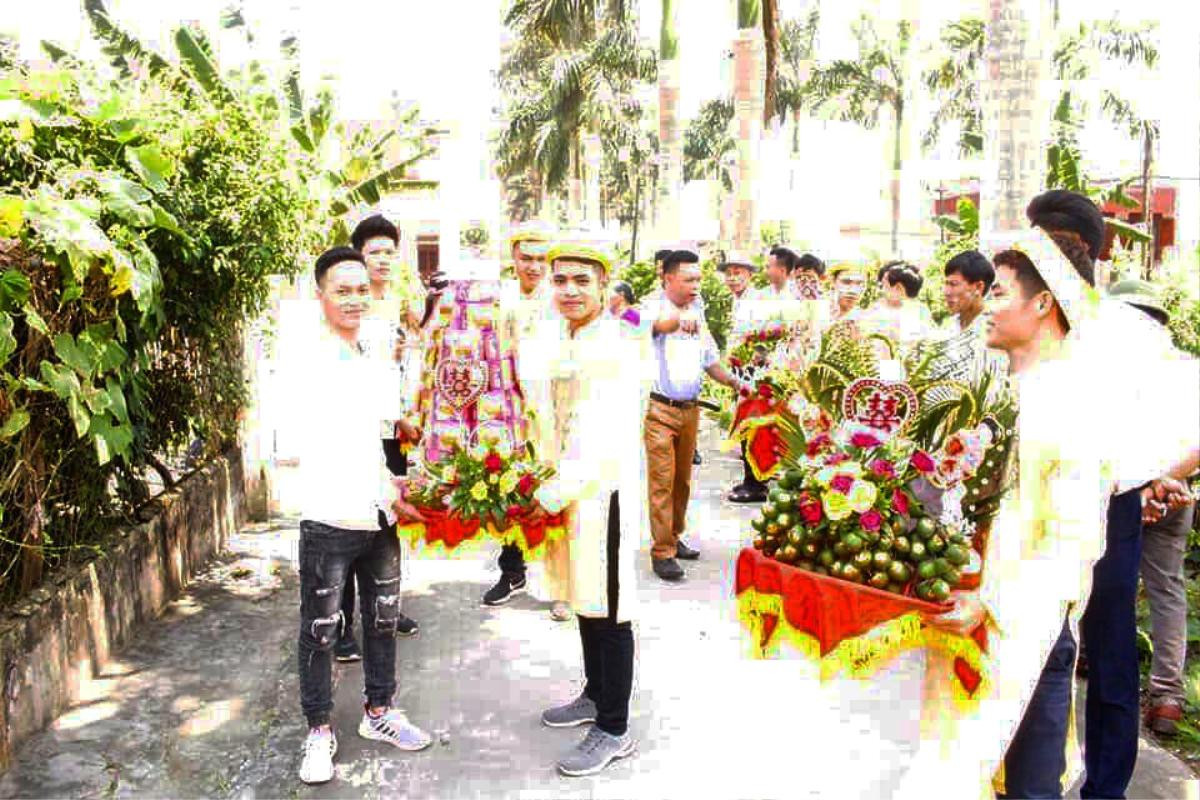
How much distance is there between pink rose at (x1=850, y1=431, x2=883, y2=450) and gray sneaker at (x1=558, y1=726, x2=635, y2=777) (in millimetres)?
1729

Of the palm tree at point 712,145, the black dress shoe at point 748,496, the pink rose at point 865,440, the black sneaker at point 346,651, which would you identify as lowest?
the black sneaker at point 346,651

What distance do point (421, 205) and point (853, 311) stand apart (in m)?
44.1

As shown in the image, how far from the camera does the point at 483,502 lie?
4066 mm

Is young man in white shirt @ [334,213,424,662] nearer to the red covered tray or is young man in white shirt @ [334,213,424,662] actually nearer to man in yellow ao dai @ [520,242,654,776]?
man in yellow ao dai @ [520,242,654,776]

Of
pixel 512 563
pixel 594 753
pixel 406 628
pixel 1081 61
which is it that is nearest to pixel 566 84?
pixel 1081 61

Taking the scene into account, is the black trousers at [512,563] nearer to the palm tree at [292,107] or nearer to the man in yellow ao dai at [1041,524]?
the palm tree at [292,107]

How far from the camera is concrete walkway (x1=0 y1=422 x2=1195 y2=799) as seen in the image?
3.89 metres

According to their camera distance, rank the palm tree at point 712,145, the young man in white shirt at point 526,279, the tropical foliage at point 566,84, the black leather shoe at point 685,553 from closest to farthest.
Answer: the young man in white shirt at point 526,279 < the black leather shoe at point 685,553 < the tropical foliage at point 566,84 < the palm tree at point 712,145

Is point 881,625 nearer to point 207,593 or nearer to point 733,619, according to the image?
point 733,619

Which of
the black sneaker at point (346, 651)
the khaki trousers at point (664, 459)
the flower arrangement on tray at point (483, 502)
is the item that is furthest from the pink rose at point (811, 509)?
the khaki trousers at point (664, 459)

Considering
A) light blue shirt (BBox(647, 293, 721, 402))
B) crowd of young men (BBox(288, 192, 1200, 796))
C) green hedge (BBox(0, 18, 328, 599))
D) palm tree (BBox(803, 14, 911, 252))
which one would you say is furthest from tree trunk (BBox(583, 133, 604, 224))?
crowd of young men (BBox(288, 192, 1200, 796))

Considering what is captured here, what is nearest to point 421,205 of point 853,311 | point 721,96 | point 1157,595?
point 721,96

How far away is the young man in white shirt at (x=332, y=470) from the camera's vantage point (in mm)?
3836

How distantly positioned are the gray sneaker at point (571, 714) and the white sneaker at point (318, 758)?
936 mm
